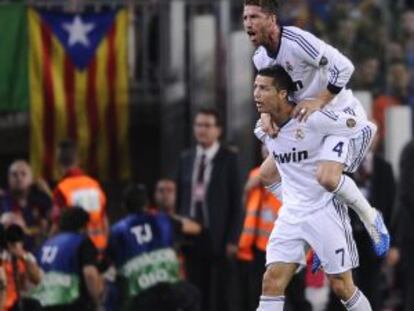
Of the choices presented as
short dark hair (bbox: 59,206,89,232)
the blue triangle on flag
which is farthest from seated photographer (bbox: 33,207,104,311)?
the blue triangle on flag

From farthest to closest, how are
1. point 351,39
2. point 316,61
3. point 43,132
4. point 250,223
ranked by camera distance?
point 351,39 < point 43,132 < point 250,223 < point 316,61

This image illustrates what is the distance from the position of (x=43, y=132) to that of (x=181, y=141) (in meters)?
1.70

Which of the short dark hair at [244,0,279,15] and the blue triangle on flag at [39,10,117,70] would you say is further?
the blue triangle on flag at [39,10,117,70]

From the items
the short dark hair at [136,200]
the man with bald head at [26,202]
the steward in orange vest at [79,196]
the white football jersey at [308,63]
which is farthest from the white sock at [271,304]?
the man with bald head at [26,202]

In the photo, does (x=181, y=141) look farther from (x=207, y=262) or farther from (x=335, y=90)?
(x=335, y=90)

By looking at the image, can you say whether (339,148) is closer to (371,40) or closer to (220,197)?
(220,197)

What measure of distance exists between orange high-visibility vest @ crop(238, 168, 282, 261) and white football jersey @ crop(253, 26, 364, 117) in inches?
151

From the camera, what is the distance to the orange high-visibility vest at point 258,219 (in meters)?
18.2

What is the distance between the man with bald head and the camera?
62.2 feet

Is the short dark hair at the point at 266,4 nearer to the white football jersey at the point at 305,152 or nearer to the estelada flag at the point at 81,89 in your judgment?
the white football jersey at the point at 305,152

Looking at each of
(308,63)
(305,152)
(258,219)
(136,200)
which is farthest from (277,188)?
(258,219)

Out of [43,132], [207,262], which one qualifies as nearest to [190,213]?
[207,262]

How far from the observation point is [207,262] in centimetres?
1920

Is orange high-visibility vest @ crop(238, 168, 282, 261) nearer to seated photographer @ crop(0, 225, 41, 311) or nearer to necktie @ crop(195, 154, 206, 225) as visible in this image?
necktie @ crop(195, 154, 206, 225)
